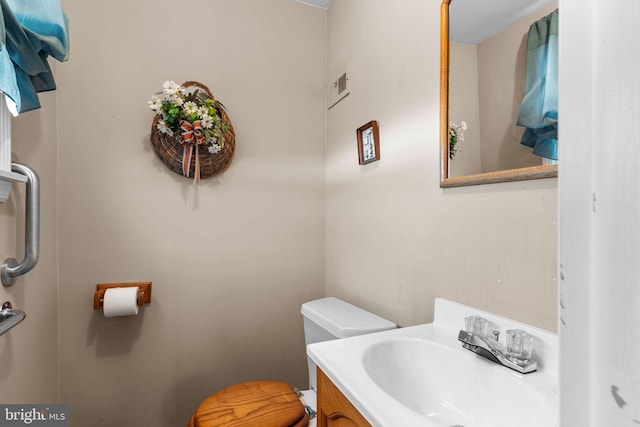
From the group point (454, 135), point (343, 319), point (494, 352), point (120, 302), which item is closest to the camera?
point (494, 352)

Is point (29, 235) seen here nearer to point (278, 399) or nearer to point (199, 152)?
point (199, 152)

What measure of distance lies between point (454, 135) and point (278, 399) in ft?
3.72

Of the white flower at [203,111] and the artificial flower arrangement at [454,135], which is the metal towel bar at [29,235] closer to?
the white flower at [203,111]

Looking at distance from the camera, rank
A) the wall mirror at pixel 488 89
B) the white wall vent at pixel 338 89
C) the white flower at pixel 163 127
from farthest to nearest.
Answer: the white wall vent at pixel 338 89 → the white flower at pixel 163 127 → the wall mirror at pixel 488 89

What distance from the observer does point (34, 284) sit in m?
1.17

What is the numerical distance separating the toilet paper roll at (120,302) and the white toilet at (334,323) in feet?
2.42

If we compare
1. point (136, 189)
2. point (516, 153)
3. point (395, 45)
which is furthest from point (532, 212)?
point (136, 189)

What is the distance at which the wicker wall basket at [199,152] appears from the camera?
1480 millimetres

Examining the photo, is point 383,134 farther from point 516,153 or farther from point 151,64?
point 151,64

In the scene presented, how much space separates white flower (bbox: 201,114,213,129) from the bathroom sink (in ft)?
3.85

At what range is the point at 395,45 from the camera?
4.03ft

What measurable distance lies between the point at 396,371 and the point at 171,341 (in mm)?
1163

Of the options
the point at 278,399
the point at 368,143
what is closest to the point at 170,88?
the point at 368,143

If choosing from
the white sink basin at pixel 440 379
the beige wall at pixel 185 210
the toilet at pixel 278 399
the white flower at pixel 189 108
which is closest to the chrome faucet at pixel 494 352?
the white sink basin at pixel 440 379
